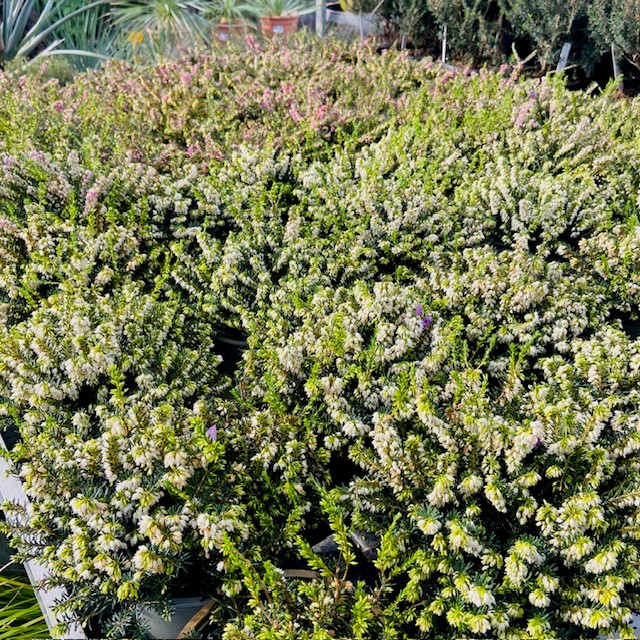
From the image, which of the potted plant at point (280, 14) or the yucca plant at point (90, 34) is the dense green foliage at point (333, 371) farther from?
the potted plant at point (280, 14)

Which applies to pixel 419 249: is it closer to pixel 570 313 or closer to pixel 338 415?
pixel 570 313

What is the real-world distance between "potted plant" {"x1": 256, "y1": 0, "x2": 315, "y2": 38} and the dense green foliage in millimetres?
5272

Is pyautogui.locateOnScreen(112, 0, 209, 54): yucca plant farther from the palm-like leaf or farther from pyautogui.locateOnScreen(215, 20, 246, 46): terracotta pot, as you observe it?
pyautogui.locateOnScreen(215, 20, 246, 46): terracotta pot

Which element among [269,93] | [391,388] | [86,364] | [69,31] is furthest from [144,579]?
[69,31]

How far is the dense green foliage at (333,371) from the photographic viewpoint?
1670 millimetres

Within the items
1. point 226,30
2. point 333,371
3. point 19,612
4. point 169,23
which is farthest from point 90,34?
point 19,612

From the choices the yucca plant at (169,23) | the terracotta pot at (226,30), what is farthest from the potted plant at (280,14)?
the yucca plant at (169,23)

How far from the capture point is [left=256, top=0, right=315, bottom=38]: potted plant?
8.42m

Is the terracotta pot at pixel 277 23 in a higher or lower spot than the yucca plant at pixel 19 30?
higher

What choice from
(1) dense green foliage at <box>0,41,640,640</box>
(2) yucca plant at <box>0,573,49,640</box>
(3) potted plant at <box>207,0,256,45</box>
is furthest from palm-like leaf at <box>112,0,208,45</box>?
(2) yucca plant at <box>0,573,49,640</box>

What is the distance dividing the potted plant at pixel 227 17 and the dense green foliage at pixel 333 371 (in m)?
5.28

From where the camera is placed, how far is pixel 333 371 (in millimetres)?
2271

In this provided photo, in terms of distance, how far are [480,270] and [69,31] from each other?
25.6 feet

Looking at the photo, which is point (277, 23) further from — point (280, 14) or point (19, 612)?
point (19, 612)
